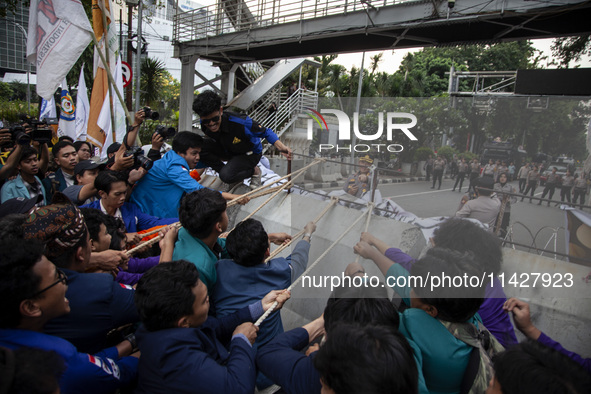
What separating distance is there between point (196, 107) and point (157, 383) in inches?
103

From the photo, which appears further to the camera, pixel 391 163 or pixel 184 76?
pixel 184 76

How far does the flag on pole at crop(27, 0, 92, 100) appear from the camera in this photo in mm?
3768

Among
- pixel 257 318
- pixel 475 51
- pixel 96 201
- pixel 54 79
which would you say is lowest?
pixel 257 318

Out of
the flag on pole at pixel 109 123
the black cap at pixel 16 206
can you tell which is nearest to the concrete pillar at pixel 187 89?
the flag on pole at pixel 109 123

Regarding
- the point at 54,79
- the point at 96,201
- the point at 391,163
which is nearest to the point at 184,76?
the point at 54,79

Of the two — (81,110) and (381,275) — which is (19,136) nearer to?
(81,110)

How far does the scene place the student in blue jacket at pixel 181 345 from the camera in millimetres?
1242

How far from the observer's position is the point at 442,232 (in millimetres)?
2004

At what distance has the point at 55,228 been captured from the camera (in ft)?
5.08

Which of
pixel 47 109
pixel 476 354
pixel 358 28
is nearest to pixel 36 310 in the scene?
pixel 476 354

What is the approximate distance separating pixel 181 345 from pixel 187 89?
1122 cm

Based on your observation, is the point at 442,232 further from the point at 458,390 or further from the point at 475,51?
the point at 475,51

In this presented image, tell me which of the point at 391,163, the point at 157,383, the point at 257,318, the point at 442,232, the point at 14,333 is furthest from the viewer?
the point at 391,163

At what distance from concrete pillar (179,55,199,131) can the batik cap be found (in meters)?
9.93
